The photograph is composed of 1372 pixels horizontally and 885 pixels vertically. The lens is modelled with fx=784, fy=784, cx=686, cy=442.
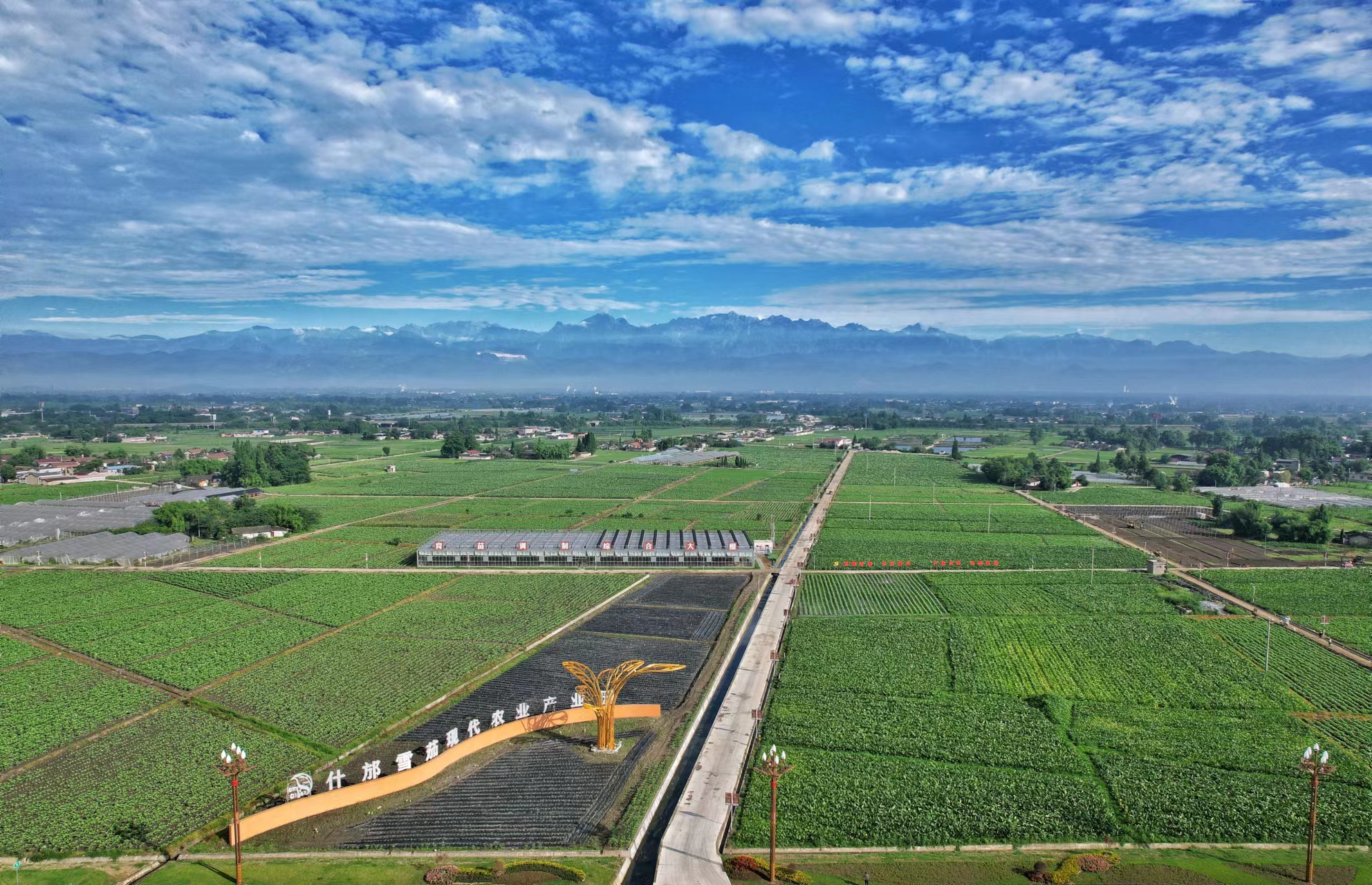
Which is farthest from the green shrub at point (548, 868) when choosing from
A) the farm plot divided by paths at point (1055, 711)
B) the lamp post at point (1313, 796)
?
the lamp post at point (1313, 796)

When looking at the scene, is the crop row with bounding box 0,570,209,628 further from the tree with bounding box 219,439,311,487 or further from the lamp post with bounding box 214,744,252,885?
the tree with bounding box 219,439,311,487

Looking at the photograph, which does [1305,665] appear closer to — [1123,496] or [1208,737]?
[1208,737]

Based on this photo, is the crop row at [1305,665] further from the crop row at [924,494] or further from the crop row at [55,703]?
the crop row at [55,703]

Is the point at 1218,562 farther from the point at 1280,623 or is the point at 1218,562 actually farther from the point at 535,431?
the point at 535,431

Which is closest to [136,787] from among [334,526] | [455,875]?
[455,875]

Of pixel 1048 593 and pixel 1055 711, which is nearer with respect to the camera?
pixel 1055 711

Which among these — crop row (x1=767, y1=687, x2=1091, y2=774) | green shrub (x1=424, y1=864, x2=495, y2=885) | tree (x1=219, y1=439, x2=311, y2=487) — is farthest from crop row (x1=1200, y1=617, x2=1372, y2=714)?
tree (x1=219, y1=439, x2=311, y2=487)
